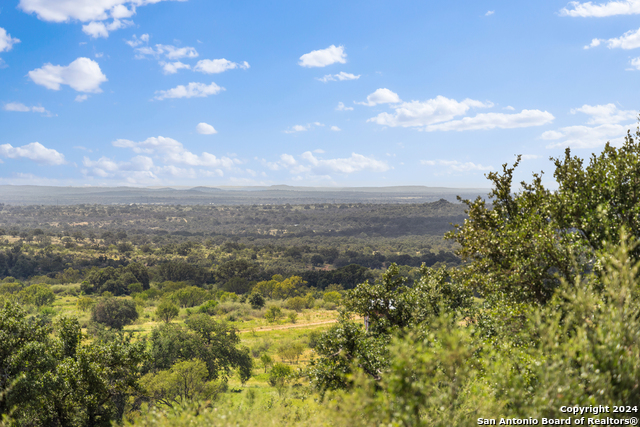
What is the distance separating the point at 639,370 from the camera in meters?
7.21

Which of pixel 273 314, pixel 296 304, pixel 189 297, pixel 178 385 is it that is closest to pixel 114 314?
pixel 189 297

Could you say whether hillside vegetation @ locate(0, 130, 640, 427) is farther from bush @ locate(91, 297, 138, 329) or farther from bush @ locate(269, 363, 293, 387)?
bush @ locate(91, 297, 138, 329)

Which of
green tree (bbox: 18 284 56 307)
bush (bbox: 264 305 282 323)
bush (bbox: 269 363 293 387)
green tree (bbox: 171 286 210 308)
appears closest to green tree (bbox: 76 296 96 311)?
green tree (bbox: 18 284 56 307)

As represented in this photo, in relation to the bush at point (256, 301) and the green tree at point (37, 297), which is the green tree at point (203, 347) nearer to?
the bush at point (256, 301)

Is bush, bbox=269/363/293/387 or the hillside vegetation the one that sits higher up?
the hillside vegetation

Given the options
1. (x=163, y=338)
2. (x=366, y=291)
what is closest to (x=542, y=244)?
(x=366, y=291)

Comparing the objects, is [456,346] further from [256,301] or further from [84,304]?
[84,304]

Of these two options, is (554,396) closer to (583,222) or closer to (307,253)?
(583,222)

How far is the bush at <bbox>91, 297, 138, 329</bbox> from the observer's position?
5591 centimetres

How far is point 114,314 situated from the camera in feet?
187

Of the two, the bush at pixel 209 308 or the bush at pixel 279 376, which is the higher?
the bush at pixel 279 376

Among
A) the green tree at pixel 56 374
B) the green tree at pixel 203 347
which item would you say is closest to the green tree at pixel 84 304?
the green tree at pixel 203 347

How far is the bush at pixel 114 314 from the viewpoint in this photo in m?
55.9

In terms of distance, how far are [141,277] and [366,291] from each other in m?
85.1
